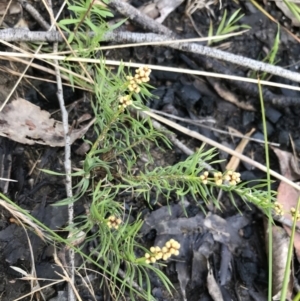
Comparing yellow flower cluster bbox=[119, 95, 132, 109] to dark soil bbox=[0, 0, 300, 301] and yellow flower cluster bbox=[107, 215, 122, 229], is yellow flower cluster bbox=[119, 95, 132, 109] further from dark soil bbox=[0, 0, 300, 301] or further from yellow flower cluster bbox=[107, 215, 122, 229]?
dark soil bbox=[0, 0, 300, 301]

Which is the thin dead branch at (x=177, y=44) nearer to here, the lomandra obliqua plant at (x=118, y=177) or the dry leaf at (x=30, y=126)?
the lomandra obliqua plant at (x=118, y=177)

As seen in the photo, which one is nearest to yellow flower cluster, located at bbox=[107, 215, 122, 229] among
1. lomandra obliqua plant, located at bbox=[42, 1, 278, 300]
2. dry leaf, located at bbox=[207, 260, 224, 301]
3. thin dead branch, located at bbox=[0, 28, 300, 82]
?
lomandra obliqua plant, located at bbox=[42, 1, 278, 300]

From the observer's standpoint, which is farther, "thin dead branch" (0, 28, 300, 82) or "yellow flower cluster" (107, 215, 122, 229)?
"thin dead branch" (0, 28, 300, 82)

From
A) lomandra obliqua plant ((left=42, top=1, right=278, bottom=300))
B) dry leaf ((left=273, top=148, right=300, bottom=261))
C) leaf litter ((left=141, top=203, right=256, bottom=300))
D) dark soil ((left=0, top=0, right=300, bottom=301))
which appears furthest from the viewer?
dry leaf ((left=273, top=148, right=300, bottom=261))

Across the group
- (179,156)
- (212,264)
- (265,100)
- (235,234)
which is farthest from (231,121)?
(212,264)

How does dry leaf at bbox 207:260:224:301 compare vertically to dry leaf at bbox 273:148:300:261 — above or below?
below

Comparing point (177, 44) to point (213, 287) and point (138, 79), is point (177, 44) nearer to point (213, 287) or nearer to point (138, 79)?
point (138, 79)

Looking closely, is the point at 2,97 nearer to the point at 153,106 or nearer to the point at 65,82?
the point at 65,82

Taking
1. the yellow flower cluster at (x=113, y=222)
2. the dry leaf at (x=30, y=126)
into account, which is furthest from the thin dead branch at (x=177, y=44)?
the yellow flower cluster at (x=113, y=222)
